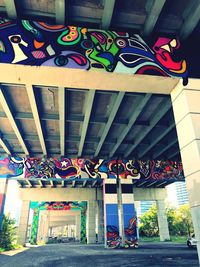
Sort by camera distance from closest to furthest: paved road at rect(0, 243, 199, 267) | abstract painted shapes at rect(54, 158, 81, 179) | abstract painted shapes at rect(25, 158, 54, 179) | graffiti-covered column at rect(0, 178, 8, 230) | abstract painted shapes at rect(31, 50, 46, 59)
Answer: abstract painted shapes at rect(31, 50, 46, 59) < paved road at rect(0, 243, 199, 267) < graffiti-covered column at rect(0, 178, 8, 230) < abstract painted shapes at rect(25, 158, 54, 179) < abstract painted shapes at rect(54, 158, 81, 179)

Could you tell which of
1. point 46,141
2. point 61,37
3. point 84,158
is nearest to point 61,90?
point 61,37

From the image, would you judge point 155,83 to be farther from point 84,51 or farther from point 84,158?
point 84,158

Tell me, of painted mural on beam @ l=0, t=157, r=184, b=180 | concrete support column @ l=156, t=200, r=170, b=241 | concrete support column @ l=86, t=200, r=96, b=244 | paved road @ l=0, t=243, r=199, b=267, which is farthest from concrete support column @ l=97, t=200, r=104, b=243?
paved road @ l=0, t=243, r=199, b=267

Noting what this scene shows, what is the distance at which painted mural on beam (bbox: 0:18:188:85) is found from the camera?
19.0 ft

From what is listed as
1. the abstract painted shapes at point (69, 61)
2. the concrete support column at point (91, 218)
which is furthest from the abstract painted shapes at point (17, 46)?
the concrete support column at point (91, 218)

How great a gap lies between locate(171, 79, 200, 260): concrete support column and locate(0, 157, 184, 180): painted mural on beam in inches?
450

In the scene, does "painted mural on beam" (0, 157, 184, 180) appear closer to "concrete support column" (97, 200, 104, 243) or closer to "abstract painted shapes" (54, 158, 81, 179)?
"abstract painted shapes" (54, 158, 81, 179)

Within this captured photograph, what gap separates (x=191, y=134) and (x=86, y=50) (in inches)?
145

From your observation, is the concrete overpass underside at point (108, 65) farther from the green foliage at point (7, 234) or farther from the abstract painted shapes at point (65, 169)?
the green foliage at point (7, 234)

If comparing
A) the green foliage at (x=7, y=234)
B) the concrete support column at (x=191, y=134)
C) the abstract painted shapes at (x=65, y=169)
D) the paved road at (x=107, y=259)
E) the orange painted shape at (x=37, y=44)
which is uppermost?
the orange painted shape at (x=37, y=44)

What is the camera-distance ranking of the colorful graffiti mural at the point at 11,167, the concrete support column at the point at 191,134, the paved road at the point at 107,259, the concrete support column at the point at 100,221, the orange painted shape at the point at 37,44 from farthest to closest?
the concrete support column at the point at 100,221 → the colorful graffiti mural at the point at 11,167 → the paved road at the point at 107,259 → the orange painted shape at the point at 37,44 → the concrete support column at the point at 191,134

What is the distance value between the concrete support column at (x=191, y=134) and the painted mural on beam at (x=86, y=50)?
0.38 meters

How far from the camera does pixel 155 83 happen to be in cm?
645

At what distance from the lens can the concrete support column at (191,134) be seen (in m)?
5.15
